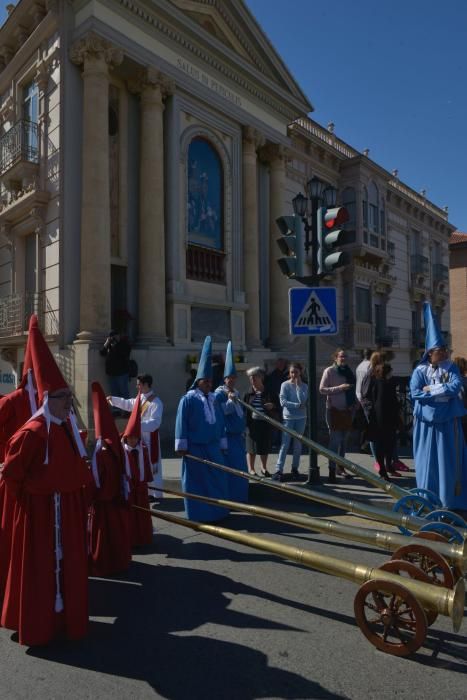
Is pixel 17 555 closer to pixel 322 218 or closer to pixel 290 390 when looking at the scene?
pixel 290 390

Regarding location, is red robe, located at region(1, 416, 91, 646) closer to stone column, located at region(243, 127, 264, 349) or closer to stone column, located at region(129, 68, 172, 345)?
stone column, located at region(129, 68, 172, 345)

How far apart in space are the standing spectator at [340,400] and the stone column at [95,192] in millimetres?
5893

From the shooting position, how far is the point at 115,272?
1375 centimetres

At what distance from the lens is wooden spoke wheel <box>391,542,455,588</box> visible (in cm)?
331

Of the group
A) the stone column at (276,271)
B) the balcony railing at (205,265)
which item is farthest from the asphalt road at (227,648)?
the stone column at (276,271)

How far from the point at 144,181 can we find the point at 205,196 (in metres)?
2.38

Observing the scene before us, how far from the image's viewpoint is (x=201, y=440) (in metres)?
6.02

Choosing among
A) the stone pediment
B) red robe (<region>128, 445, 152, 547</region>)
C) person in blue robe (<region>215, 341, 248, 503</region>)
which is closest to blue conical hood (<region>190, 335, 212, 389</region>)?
person in blue robe (<region>215, 341, 248, 503</region>)

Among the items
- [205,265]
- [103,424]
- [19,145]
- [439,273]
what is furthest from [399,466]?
[439,273]

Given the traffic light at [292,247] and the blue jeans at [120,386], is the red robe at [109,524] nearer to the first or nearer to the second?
the traffic light at [292,247]

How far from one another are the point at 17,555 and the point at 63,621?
512 millimetres

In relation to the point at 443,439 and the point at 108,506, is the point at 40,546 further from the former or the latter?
the point at 443,439

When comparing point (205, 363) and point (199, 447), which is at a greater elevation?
point (205, 363)

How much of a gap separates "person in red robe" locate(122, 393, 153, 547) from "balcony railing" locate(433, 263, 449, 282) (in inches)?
1135
